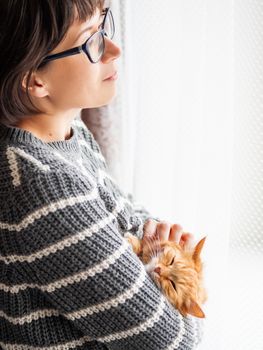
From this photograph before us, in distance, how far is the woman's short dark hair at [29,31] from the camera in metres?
0.85

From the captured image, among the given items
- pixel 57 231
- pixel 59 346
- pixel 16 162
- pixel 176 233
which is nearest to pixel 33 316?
pixel 59 346

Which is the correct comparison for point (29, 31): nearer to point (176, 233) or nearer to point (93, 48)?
point (93, 48)

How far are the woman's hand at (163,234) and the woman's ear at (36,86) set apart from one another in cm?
43

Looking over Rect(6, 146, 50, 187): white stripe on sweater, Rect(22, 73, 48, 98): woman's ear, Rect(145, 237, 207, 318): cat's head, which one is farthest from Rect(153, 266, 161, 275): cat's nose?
Rect(22, 73, 48, 98): woman's ear

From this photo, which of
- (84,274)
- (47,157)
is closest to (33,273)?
(84,274)

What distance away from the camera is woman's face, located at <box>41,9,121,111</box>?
2.99 feet

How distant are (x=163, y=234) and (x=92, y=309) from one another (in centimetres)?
31

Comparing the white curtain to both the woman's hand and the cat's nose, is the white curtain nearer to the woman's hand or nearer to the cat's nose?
the woman's hand

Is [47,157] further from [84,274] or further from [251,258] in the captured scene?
[251,258]

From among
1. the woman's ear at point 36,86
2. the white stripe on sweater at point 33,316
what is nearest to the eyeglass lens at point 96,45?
the woman's ear at point 36,86

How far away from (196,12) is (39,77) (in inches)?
17.0

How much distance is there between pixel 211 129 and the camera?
1133 mm

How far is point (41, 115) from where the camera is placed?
998 mm

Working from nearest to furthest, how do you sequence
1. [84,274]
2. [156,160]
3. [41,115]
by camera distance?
1. [84,274]
2. [41,115]
3. [156,160]
